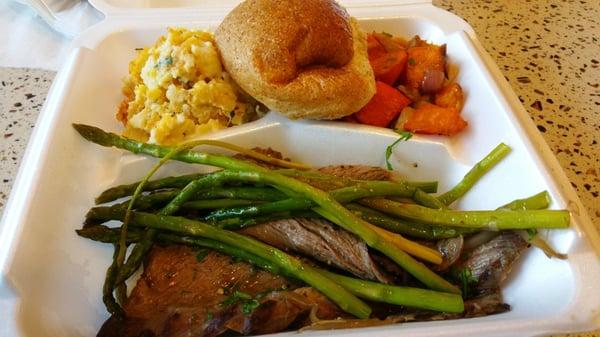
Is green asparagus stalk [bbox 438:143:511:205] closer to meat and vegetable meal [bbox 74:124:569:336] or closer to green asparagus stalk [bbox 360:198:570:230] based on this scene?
meat and vegetable meal [bbox 74:124:569:336]

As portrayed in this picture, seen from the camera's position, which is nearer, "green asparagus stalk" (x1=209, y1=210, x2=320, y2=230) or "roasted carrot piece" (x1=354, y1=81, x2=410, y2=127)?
"green asparagus stalk" (x1=209, y1=210, x2=320, y2=230)

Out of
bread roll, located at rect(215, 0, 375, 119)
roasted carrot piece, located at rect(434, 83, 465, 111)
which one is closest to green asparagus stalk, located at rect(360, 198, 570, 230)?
bread roll, located at rect(215, 0, 375, 119)

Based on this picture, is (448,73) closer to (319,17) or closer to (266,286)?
(319,17)

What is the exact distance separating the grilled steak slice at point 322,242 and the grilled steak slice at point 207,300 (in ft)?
0.30

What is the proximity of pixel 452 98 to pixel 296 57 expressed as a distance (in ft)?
1.86

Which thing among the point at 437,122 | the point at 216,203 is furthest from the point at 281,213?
the point at 437,122

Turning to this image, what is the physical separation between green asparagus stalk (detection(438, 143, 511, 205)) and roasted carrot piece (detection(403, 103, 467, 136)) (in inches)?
6.8

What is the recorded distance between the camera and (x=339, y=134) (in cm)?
149

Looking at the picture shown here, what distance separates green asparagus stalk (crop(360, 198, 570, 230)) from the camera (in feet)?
3.67

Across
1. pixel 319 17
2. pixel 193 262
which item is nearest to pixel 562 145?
pixel 319 17

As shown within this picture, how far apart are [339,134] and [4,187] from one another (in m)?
1.01

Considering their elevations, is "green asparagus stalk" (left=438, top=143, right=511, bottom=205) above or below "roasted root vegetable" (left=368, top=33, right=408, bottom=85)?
below

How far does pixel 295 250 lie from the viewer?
48.6 inches

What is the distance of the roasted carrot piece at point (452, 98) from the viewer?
5.16 ft
